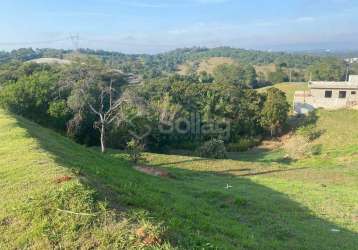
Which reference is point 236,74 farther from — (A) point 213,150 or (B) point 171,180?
(B) point 171,180

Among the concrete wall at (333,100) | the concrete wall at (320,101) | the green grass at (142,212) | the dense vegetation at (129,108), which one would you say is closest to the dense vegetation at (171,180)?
the green grass at (142,212)

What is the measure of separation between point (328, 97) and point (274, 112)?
9563 millimetres

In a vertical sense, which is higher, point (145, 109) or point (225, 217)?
point (145, 109)

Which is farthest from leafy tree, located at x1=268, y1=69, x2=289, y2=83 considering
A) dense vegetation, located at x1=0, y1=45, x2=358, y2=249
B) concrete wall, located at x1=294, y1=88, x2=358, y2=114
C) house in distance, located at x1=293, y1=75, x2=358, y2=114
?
dense vegetation, located at x1=0, y1=45, x2=358, y2=249

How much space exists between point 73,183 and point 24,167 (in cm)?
258

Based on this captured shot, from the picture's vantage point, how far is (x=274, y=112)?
141 ft

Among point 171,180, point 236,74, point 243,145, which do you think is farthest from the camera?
point 236,74

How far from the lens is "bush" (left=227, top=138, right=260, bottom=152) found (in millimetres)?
41281

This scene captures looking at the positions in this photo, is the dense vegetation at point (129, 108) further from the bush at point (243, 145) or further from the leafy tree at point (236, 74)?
→ the leafy tree at point (236, 74)

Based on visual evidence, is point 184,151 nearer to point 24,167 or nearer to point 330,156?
point 330,156

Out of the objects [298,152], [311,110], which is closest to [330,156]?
[298,152]

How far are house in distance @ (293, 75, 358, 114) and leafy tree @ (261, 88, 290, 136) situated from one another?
5445 millimetres

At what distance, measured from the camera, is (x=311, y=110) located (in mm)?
48094

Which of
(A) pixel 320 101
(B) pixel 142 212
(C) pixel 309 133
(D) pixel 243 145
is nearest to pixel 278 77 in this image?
(A) pixel 320 101
